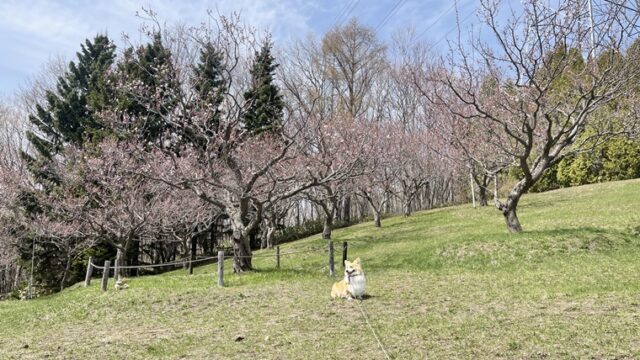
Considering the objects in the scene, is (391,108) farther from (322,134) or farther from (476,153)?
(322,134)

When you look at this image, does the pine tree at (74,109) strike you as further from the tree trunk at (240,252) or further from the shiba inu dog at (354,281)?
the shiba inu dog at (354,281)

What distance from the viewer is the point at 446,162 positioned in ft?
113

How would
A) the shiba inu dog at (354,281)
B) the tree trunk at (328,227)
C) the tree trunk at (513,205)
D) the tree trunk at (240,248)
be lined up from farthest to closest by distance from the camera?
the tree trunk at (328,227) < the tree trunk at (240,248) < the tree trunk at (513,205) < the shiba inu dog at (354,281)

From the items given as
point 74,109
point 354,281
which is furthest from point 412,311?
point 74,109

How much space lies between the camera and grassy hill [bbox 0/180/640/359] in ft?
20.5

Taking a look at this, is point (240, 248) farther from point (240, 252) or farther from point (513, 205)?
point (513, 205)

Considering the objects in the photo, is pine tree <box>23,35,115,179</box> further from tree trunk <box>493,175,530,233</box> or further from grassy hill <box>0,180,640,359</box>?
tree trunk <box>493,175,530,233</box>

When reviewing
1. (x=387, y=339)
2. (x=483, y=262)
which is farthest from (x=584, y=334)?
(x=483, y=262)

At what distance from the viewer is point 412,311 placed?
27.7ft

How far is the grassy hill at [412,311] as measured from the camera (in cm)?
624

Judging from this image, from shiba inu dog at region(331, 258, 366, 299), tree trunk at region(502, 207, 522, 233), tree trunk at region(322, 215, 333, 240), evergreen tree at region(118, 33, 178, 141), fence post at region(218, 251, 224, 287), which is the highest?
evergreen tree at region(118, 33, 178, 141)

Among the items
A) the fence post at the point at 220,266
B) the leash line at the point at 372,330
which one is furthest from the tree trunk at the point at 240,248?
the leash line at the point at 372,330

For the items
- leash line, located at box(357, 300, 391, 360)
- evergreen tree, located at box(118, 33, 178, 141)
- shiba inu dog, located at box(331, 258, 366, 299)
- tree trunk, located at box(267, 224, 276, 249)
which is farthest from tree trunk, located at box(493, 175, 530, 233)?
tree trunk, located at box(267, 224, 276, 249)

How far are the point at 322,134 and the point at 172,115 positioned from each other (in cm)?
661
